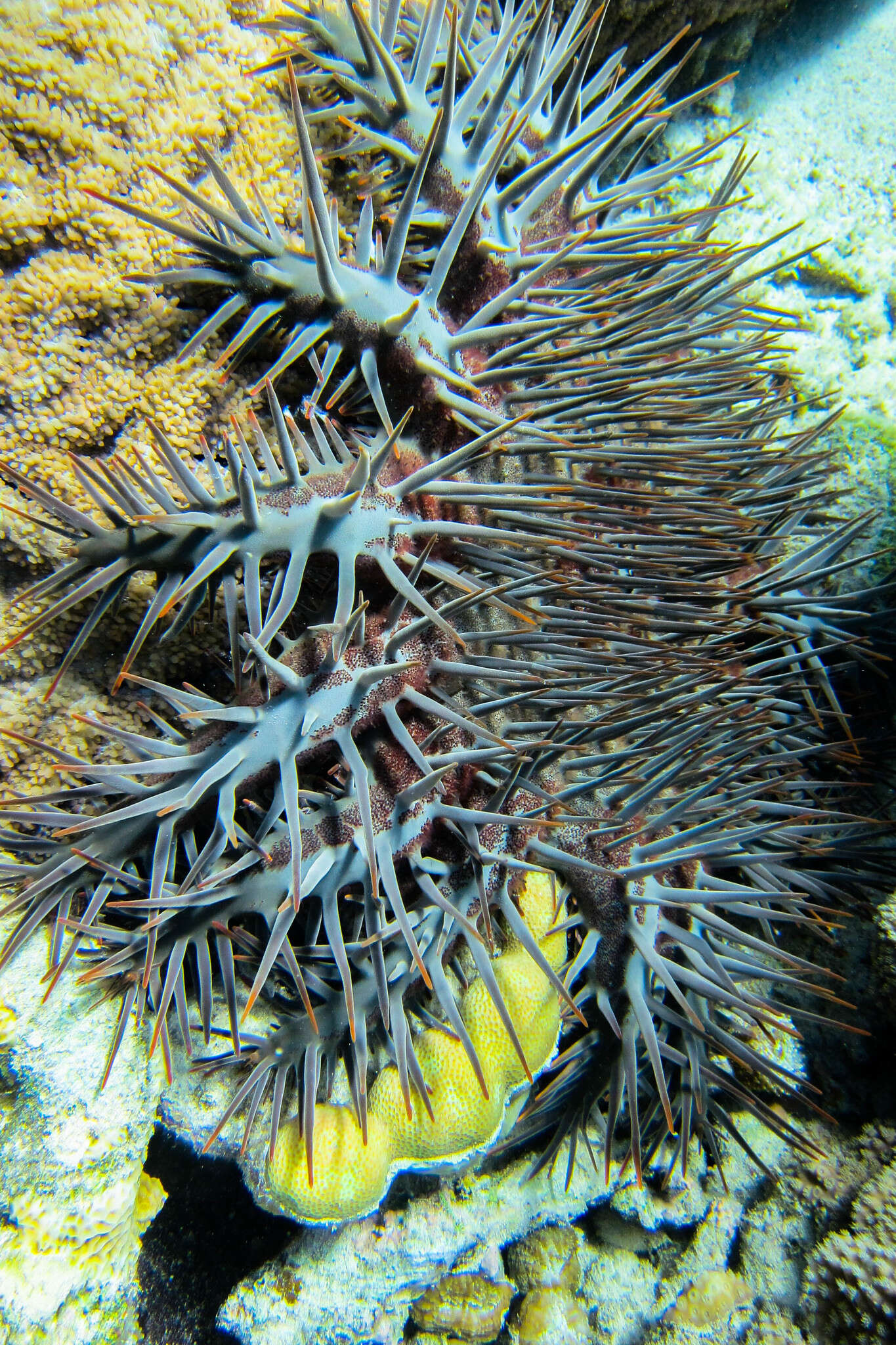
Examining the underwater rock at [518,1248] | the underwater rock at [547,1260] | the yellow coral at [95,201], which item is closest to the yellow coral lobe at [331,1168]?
the underwater rock at [518,1248]

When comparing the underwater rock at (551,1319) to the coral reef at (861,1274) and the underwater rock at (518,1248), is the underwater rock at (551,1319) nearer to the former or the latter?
the underwater rock at (518,1248)

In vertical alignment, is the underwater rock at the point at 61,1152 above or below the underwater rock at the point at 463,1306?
above

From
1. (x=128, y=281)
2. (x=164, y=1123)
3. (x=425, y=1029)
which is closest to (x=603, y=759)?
(x=425, y=1029)

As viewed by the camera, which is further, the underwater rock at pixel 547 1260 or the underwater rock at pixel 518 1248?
the underwater rock at pixel 547 1260

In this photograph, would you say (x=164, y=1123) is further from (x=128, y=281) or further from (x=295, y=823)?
(x=128, y=281)

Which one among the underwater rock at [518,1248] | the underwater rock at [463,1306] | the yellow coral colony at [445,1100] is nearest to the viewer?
the yellow coral colony at [445,1100]

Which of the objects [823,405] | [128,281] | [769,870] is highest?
[823,405]

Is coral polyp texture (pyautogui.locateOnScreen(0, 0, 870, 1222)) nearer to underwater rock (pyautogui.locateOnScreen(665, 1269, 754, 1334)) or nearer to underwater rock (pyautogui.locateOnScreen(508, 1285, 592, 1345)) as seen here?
underwater rock (pyautogui.locateOnScreen(665, 1269, 754, 1334))
